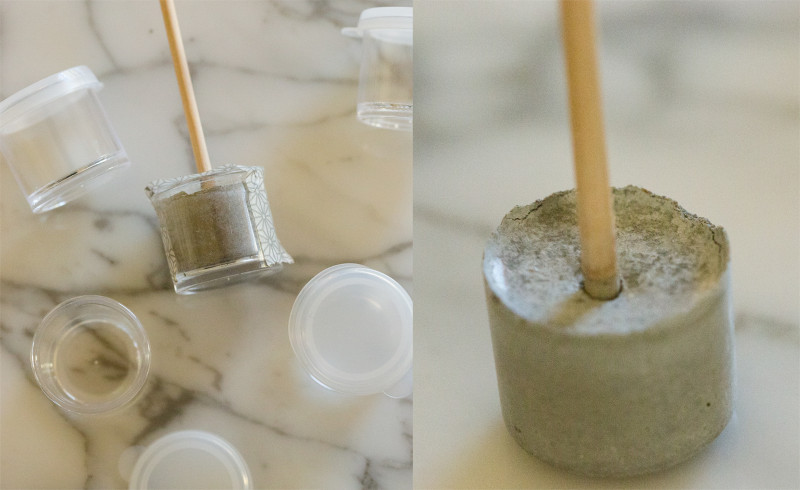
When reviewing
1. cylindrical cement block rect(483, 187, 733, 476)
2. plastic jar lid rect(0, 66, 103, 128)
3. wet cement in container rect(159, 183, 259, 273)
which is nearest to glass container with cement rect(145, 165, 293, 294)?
wet cement in container rect(159, 183, 259, 273)

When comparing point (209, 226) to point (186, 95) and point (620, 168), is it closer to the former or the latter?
point (186, 95)

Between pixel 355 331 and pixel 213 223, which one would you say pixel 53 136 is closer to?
pixel 213 223

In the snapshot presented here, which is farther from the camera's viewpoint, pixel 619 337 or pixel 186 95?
pixel 186 95

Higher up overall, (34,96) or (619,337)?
(34,96)

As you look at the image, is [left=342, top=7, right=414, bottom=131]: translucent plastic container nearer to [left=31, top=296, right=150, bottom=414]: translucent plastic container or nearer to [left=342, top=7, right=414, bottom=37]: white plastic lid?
[left=342, top=7, right=414, bottom=37]: white plastic lid

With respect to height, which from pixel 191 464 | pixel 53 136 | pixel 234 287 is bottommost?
pixel 191 464

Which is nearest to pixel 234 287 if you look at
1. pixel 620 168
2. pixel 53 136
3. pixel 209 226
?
pixel 209 226
